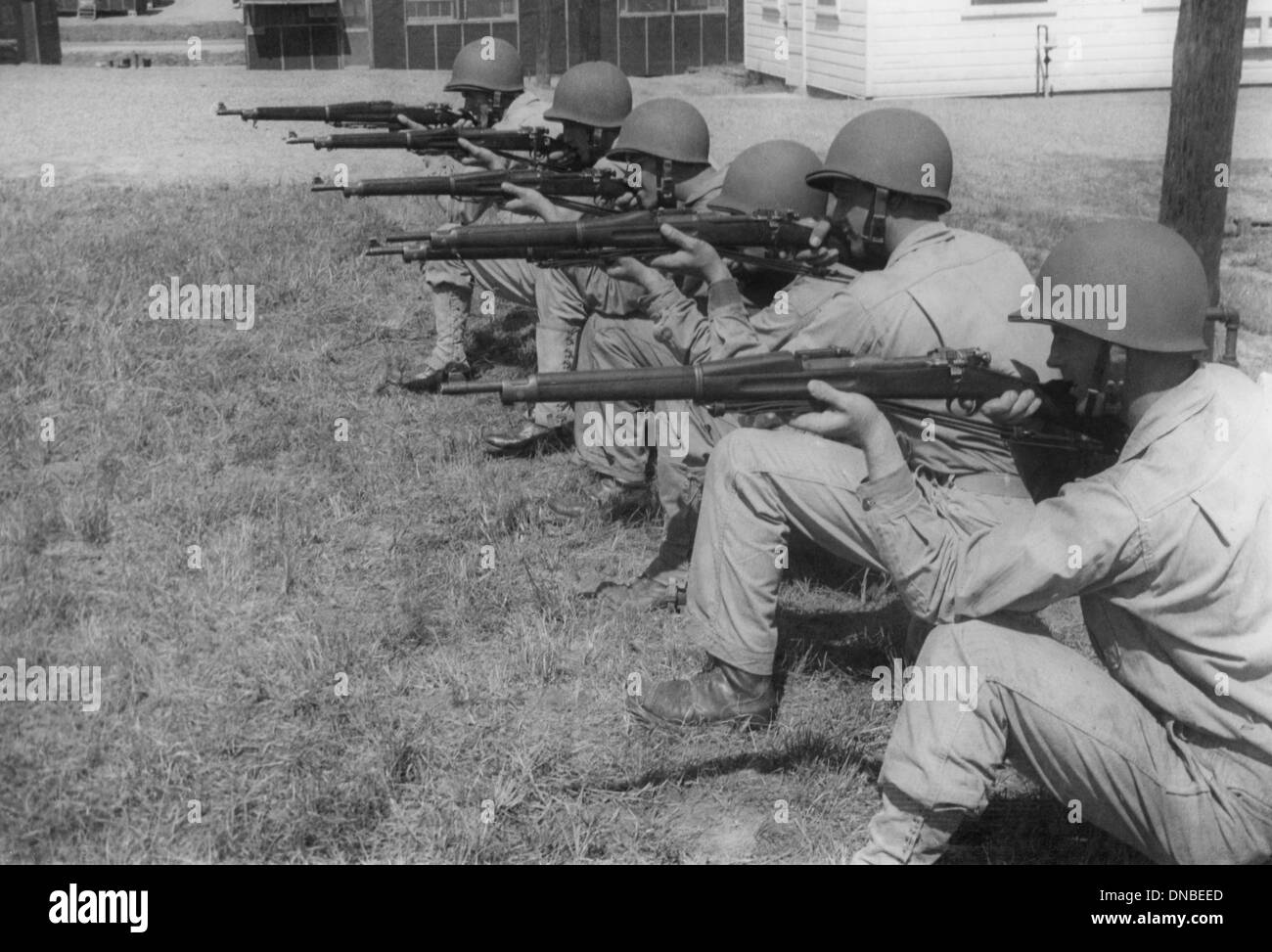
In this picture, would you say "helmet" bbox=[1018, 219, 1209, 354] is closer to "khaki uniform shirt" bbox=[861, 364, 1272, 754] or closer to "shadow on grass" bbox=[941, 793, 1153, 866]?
"khaki uniform shirt" bbox=[861, 364, 1272, 754]

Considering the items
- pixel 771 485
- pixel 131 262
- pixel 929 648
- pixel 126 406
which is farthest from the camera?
pixel 131 262

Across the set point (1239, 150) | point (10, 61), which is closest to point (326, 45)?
point (10, 61)

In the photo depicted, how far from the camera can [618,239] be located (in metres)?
6.04

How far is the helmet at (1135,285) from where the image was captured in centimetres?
379

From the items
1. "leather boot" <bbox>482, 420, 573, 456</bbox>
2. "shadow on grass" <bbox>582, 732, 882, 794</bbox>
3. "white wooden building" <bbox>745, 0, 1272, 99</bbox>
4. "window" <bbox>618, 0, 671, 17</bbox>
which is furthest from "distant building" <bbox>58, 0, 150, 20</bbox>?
"shadow on grass" <bbox>582, 732, 882, 794</bbox>

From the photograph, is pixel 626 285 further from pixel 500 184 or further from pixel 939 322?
pixel 939 322

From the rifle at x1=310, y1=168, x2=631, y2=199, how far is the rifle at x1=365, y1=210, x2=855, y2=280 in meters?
1.20

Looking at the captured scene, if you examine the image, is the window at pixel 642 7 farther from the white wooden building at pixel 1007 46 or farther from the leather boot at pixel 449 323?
the leather boot at pixel 449 323

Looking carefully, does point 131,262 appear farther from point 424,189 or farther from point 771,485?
point 771,485

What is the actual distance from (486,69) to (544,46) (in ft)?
45.0

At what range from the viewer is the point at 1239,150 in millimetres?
16609

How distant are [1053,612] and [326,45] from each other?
24177mm

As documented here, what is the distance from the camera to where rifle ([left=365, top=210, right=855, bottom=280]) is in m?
5.96

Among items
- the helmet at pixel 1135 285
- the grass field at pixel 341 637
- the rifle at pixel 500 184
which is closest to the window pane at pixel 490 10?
the grass field at pixel 341 637
